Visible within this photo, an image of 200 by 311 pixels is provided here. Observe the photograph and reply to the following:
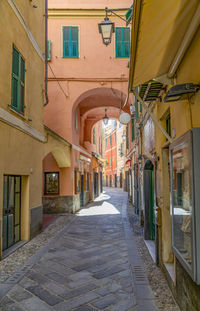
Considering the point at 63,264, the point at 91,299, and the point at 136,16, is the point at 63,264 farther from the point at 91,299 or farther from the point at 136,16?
the point at 136,16

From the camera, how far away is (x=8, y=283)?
4.34 metres

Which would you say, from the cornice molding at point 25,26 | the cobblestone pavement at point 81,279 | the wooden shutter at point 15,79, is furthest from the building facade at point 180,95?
the cornice molding at point 25,26

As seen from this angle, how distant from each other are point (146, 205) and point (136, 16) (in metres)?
5.72

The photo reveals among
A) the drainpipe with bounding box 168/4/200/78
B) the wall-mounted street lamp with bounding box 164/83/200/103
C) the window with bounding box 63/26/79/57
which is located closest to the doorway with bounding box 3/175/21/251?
the drainpipe with bounding box 168/4/200/78

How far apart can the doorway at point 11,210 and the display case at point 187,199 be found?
14.1 ft

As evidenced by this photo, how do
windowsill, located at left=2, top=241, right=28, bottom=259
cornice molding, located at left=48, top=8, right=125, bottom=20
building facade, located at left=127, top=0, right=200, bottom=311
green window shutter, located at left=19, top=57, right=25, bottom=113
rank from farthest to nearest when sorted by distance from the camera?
cornice molding, located at left=48, top=8, right=125, bottom=20 → green window shutter, located at left=19, top=57, right=25, bottom=113 → windowsill, located at left=2, top=241, right=28, bottom=259 → building facade, located at left=127, top=0, right=200, bottom=311

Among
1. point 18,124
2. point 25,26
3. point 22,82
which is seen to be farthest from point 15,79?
point 25,26

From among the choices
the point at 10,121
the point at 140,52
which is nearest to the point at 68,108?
the point at 10,121

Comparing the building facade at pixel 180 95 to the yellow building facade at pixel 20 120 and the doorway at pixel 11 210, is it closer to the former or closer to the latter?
the yellow building facade at pixel 20 120

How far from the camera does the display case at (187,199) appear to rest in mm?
2436

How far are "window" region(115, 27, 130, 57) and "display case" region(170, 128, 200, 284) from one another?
11.3 m

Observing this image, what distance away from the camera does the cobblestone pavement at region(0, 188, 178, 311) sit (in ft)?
11.9

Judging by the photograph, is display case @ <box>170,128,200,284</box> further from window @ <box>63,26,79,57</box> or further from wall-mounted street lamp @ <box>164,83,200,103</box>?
window @ <box>63,26,79,57</box>

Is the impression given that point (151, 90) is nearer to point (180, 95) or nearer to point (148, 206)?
point (180, 95)
